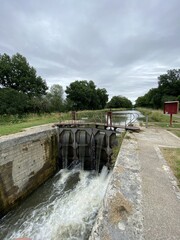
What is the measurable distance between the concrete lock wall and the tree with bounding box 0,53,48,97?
786 inches

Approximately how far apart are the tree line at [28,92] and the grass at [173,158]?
1677 centimetres

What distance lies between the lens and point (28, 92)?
25.8 meters

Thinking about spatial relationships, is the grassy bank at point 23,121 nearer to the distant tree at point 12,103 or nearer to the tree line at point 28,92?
the distant tree at point 12,103

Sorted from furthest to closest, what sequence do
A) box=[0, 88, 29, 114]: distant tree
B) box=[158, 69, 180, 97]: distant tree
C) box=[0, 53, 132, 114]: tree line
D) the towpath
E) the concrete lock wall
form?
box=[158, 69, 180, 97]: distant tree < box=[0, 53, 132, 114]: tree line < box=[0, 88, 29, 114]: distant tree < the concrete lock wall < the towpath

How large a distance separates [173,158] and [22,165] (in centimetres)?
592

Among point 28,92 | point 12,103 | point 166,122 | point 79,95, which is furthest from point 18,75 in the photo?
point 166,122

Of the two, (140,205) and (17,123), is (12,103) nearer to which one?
(17,123)

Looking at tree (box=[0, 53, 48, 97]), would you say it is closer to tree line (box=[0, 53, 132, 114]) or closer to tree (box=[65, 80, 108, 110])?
tree line (box=[0, 53, 132, 114])

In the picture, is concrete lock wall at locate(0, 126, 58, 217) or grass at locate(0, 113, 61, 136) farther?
grass at locate(0, 113, 61, 136)

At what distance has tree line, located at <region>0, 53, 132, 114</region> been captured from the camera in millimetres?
17391

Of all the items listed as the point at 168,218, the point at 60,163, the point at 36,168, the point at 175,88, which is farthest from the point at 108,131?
the point at 175,88

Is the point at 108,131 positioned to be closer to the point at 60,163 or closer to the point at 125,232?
the point at 60,163

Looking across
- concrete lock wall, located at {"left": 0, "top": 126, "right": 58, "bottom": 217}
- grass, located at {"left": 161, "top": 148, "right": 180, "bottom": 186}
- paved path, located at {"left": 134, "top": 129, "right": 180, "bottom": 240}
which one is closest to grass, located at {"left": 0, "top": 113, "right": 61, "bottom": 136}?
concrete lock wall, located at {"left": 0, "top": 126, "right": 58, "bottom": 217}

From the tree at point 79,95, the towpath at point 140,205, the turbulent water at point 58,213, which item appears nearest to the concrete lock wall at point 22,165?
the turbulent water at point 58,213
